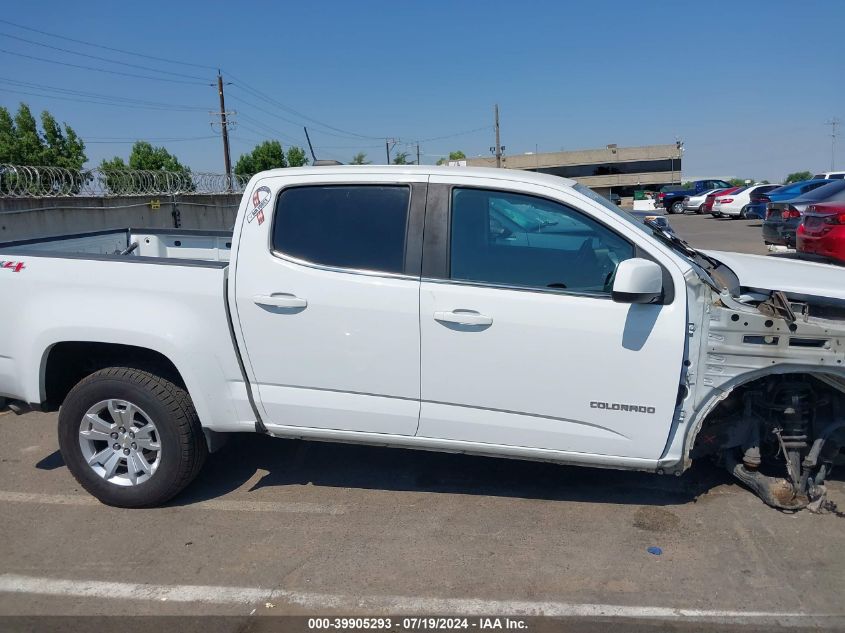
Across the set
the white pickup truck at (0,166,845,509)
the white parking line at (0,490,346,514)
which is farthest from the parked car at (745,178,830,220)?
the white parking line at (0,490,346,514)

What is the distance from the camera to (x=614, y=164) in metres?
82.5

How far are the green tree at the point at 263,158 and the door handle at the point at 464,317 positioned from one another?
196ft

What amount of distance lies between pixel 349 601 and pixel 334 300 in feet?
4.88

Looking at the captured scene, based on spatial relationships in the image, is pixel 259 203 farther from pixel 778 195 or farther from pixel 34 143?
pixel 34 143

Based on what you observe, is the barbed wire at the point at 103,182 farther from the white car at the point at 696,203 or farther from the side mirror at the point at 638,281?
the white car at the point at 696,203

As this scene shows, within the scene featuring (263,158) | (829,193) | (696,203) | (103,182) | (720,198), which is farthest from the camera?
(263,158)

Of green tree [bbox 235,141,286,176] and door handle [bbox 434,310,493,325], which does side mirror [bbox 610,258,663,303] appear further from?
green tree [bbox 235,141,286,176]

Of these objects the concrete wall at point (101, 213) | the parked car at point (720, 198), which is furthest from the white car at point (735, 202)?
the concrete wall at point (101, 213)

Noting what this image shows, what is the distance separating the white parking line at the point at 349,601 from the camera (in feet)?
10.4

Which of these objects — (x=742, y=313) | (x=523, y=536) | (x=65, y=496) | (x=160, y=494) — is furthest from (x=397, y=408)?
(x=65, y=496)

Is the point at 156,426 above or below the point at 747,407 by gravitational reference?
below

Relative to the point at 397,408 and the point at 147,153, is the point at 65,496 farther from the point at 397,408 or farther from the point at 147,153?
the point at 147,153

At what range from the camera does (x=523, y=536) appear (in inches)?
151

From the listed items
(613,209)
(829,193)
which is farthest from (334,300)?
(829,193)
